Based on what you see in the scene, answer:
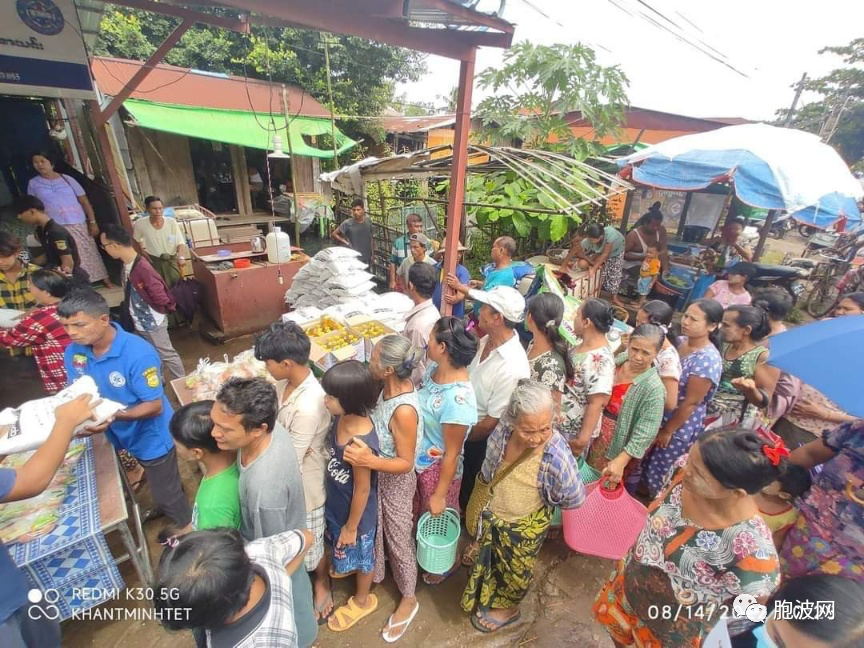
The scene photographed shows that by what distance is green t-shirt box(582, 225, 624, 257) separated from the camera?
5.81 metres

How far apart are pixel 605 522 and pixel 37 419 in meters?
3.06

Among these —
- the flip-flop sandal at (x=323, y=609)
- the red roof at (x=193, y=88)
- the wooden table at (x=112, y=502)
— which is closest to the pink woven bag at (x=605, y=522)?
the flip-flop sandal at (x=323, y=609)

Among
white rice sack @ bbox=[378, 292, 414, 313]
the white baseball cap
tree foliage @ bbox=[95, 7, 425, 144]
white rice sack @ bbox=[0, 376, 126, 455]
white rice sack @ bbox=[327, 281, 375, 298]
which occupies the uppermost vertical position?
tree foliage @ bbox=[95, 7, 425, 144]

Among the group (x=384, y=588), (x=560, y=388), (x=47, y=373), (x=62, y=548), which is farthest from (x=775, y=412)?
(x=47, y=373)

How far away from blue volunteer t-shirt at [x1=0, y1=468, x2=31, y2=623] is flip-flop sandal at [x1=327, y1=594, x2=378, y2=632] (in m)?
1.49

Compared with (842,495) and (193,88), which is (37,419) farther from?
(193,88)

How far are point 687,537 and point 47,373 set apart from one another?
3999 millimetres

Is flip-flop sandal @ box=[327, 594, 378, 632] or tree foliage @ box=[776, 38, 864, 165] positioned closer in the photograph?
flip-flop sandal @ box=[327, 594, 378, 632]

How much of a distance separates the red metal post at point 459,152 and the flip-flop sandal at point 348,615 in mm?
2606

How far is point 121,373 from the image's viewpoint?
226 cm

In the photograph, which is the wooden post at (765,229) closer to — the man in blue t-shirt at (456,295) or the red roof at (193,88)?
the man in blue t-shirt at (456,295)

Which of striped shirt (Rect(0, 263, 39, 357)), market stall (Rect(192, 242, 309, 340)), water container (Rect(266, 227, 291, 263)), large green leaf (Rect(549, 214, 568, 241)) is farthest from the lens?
large green leaf (Rect(549, 214, 568, 241))

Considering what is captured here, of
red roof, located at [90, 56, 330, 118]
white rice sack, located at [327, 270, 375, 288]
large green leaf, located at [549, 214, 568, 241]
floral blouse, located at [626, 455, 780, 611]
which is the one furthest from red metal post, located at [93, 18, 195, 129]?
floral blouse, located at [626, 455, 780, 611]

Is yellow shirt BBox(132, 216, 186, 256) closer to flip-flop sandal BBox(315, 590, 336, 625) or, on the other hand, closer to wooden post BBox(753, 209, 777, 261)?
flip-flop sandal BBox(315, 590, 336, 625)
